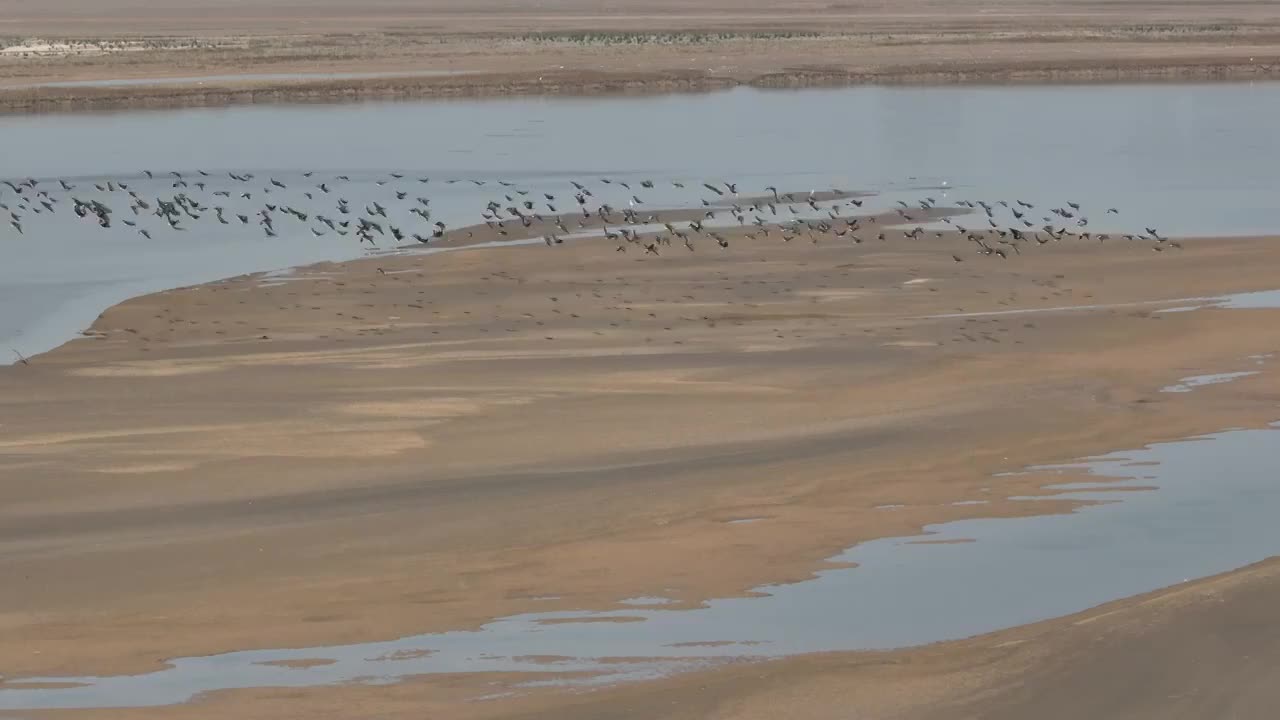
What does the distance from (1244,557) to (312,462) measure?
6.60m

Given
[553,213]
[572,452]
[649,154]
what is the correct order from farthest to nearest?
[649,154] → [553,213] → [572,452]

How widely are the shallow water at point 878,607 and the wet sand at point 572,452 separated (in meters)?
0.24

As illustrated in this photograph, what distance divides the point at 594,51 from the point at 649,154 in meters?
33.3

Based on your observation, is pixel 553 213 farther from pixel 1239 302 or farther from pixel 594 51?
pixel 594 51

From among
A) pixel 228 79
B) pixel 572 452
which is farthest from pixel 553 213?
pixel 228 79

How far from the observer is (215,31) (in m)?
93.4

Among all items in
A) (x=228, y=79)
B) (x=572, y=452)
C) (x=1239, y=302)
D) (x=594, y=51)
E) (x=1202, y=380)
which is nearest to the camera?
(x=572, y=452)

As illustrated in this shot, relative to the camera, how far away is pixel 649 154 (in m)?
41.7

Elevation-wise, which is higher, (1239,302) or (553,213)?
(1239,302)

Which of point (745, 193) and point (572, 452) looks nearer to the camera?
point (572, 452)

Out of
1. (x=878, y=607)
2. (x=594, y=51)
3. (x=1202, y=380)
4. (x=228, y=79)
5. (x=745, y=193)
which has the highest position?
(x=878, y=607)

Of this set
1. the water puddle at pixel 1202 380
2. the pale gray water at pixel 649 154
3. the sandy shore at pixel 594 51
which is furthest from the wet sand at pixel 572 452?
the sandy shore at pixel 594 51

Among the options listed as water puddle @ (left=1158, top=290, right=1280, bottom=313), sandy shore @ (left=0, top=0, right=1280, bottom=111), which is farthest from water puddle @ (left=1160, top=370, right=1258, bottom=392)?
sandy shore @ (left=0, top=0, right=1280, bottom=111)

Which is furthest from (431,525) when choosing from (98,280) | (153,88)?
(153,88)
